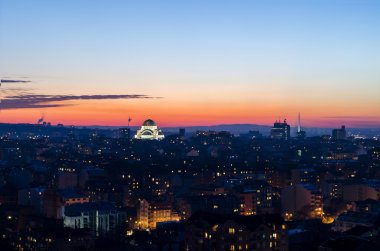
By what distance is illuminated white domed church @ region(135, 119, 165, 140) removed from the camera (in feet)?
228

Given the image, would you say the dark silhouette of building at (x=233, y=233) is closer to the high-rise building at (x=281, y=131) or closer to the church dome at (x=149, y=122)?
the church dome at (x=149, y=122)

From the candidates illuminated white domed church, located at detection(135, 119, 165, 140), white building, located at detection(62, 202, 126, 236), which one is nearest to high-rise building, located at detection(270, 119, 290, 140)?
illuminated white domed church, located at detection(135, 119, 165, 140)

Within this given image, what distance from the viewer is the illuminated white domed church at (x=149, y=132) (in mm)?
69500

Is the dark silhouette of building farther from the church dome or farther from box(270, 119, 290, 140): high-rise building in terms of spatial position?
box(270, 119, 290, 140): high-rise building

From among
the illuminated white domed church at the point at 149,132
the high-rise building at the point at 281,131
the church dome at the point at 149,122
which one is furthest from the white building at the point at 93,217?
the high-rise building at the point at 281,131

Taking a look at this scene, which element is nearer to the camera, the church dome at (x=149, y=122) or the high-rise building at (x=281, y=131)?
the church dome at (x=149, y=122)

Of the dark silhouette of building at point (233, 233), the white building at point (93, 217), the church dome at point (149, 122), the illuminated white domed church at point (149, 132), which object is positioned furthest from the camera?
the church dome at point (149, 122)

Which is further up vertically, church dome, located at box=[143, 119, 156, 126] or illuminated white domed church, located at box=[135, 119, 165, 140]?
church dome, located at box=[143, 119, 156, 126]

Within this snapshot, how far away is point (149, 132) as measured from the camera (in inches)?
2756

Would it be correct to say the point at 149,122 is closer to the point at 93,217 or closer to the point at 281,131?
the point at 281,131

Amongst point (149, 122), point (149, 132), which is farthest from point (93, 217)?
point (149, 122)

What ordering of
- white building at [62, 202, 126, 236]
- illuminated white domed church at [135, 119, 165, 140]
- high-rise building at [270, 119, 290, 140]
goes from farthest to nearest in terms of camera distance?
high-rise building at [270, 119, 290, 140], illuminated white domed church at [135, 119, 165, 140], white building at [62, 202, 126, 236]

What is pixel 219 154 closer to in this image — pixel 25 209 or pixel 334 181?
pixel 334 181

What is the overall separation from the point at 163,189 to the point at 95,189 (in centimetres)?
458
